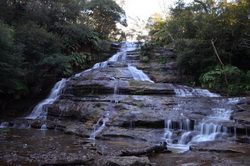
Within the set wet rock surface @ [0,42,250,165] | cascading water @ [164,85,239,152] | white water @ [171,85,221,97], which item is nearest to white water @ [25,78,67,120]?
wet rock surface @ [0,42,250,165]

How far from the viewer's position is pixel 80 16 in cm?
2061

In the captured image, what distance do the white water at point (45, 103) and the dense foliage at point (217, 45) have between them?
9.82m

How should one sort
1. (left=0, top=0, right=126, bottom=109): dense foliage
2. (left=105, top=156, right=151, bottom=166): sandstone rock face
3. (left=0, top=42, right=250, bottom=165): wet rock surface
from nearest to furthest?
1. (left=105, top=156, right=151, bottom=166): sandstone rock face
2. (left=0, top=42, right=250, bottom=165): wet rock surface
3. (left=0, top=0, right=126, bottom=109): dense foliage

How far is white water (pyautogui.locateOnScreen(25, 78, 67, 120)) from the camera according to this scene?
12445 mm

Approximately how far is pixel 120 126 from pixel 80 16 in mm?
15088

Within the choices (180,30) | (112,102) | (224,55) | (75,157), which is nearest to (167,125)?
(112,102)

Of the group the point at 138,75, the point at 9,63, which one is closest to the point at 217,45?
the point at 138,75

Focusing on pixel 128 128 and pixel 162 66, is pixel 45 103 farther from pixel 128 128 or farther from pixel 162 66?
pixel 162 66

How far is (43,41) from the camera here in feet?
48.9

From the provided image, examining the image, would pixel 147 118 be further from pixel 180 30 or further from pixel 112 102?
pixel 180 30

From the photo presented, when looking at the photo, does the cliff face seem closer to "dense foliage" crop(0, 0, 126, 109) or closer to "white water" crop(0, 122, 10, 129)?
"dense foliage" crop(0, 0, 126, 109)

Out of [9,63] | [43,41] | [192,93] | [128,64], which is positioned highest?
[43,41]

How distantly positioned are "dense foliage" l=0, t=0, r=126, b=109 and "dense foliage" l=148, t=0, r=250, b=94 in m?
8.80

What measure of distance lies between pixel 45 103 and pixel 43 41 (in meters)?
4.74
